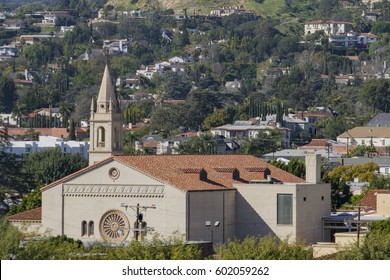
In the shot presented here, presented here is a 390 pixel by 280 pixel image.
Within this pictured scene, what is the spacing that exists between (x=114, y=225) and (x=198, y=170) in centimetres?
389

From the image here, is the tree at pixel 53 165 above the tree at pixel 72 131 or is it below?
below

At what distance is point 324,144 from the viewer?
155750mm

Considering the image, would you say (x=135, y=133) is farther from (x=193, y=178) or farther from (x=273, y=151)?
(x=193, y=178)

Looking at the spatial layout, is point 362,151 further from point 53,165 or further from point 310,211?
point 310,211

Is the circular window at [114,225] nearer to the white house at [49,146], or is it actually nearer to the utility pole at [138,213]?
the utility pole at [138,213]

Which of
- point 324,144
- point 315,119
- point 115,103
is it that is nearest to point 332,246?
point 115,103

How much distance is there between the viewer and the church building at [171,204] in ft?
225

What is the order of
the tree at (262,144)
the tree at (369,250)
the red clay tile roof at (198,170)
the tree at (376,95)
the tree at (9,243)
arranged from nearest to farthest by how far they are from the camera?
1. the tree at (9,243)
2. the tree at (369,250)
3. the red clay tile roof at (198,170)
4. the tree at (262,144)
5. the tree at (376,95)

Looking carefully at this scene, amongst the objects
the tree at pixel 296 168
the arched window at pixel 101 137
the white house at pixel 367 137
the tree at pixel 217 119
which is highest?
the tree at pixel 217 119

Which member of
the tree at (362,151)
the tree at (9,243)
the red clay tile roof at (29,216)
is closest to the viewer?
the tree at (9,243)

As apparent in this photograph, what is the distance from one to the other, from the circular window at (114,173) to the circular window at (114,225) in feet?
3.91

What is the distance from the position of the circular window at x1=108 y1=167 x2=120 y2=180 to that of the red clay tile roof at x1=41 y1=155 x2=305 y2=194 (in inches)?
13.6

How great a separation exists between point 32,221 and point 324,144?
85.2 meters

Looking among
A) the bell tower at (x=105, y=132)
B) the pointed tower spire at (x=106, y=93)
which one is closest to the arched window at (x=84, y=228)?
the bell tower at (x=105, y=132)
